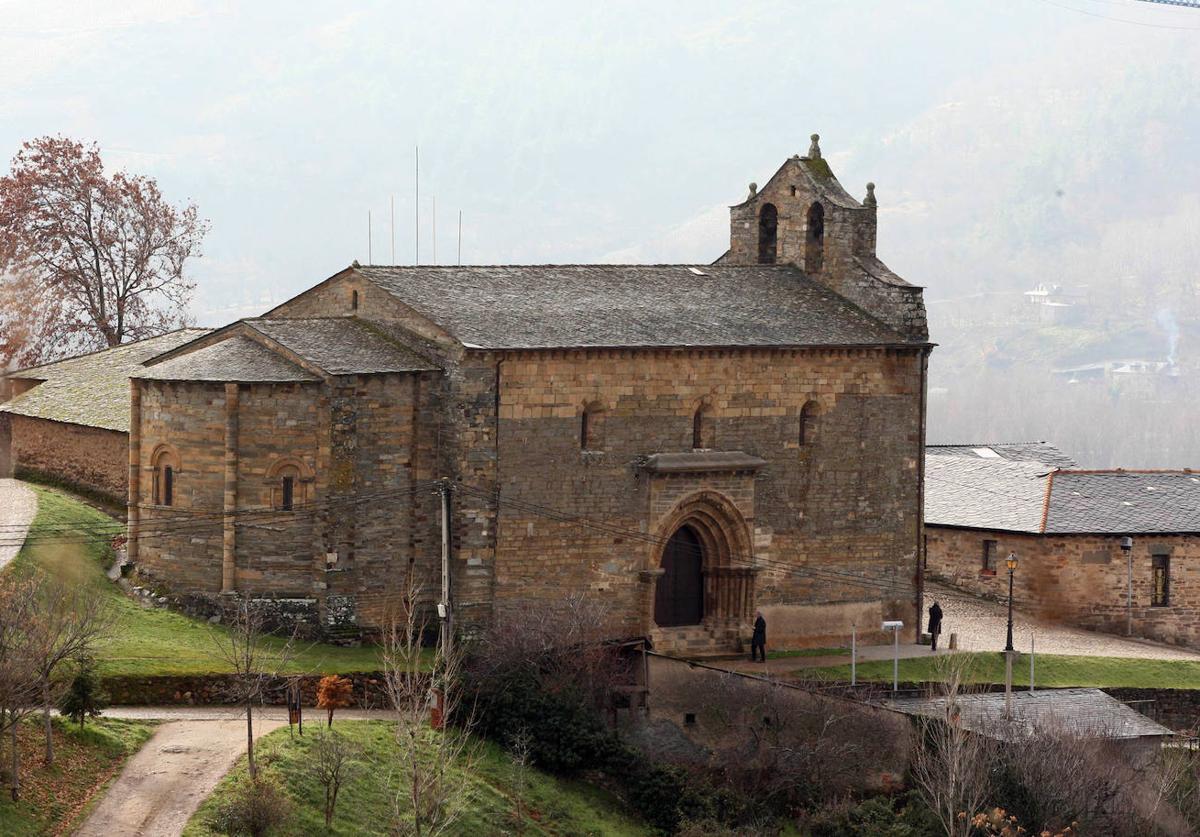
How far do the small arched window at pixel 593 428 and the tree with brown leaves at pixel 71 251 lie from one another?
28410mm

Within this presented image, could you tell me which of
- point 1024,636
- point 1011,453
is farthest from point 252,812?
point 1011,453

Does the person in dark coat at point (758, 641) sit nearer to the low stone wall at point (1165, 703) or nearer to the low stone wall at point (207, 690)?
the low stone wall at point (1165, 703)

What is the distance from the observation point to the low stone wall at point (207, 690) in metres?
34.7

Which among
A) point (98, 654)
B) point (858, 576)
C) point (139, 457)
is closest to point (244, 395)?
point (139, 457)

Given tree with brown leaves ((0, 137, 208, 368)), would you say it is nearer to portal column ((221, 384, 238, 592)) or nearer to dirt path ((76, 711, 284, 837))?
portal column ((221, 384, 238, 592))

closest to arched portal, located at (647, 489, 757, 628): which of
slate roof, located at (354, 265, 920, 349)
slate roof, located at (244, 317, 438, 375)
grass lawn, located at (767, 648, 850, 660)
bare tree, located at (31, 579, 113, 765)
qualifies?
grass lawn, located at (767, 648, 850, 660)

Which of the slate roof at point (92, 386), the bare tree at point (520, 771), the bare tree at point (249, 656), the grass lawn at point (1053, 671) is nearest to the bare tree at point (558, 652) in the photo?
the bare tree at point (520, 771)

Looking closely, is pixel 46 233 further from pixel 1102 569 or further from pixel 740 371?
pixel 1102 569

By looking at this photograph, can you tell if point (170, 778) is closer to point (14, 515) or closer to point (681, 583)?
point (14, 515)

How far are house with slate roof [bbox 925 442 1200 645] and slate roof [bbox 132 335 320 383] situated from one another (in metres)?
21.1

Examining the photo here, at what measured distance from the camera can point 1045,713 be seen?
3962 centimetres

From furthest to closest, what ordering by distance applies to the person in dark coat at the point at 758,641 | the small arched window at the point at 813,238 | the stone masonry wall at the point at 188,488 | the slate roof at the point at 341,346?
the small arched window at the point at 813,238, the person in dark coat at the point at 758,641, the slate roof at the point at 341,346, the stone masonry wall at the point at 188,488

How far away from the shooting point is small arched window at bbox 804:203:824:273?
156 ft

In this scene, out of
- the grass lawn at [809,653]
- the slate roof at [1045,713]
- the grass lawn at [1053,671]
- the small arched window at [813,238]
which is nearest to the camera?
the slate roof at [1045,713]
